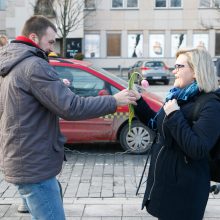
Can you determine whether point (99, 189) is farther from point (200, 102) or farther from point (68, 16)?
point (68, 16)

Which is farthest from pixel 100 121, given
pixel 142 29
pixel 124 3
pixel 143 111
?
pixel 124 3

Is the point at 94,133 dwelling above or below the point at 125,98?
below

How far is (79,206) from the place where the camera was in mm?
5336

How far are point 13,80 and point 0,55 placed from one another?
271 millimetres

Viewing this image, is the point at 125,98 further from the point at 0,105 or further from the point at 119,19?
the point at 119,19

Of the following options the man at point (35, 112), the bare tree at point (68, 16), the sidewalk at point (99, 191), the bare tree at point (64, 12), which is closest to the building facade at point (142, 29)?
the bare tree at point (68, 16)

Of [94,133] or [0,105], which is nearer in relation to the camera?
[0,105]

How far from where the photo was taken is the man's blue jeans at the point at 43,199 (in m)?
3.06

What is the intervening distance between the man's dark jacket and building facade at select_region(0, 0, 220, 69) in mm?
37916

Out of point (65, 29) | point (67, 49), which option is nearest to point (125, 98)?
point (65, 29)

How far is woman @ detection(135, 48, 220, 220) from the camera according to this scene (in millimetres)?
3020

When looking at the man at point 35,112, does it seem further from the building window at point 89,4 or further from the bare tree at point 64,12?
the building window at point 89,4

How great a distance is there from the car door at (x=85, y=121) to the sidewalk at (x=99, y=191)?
0.36 meters

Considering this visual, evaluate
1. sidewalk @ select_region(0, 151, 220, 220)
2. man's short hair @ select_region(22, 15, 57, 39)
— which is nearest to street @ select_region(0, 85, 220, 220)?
sidewalk @ select_region(0, 151, 220, 220)
